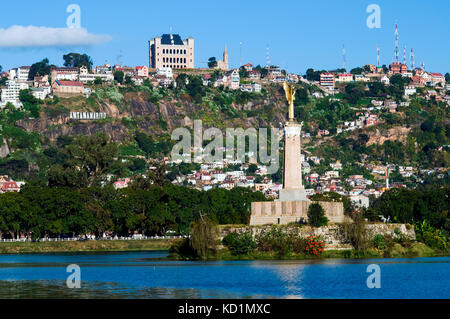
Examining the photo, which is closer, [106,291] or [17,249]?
[106,291]

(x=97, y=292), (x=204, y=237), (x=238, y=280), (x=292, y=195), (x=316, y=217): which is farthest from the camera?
(x=292, y=195)

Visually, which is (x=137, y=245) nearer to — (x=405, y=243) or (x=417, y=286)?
(x=405, y=243)

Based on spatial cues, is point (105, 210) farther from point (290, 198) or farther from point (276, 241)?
point (276, 241)

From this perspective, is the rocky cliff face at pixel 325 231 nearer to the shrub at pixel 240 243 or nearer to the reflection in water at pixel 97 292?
the shrub at pixel 240 243

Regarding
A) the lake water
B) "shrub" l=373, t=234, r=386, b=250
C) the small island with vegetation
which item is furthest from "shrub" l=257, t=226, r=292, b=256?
"shrub" l=373, t=234, r=386, b=250

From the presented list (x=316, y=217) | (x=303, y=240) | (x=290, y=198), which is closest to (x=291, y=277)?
(x=303, y=240)

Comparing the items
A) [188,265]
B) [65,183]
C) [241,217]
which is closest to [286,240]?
[188,265]
